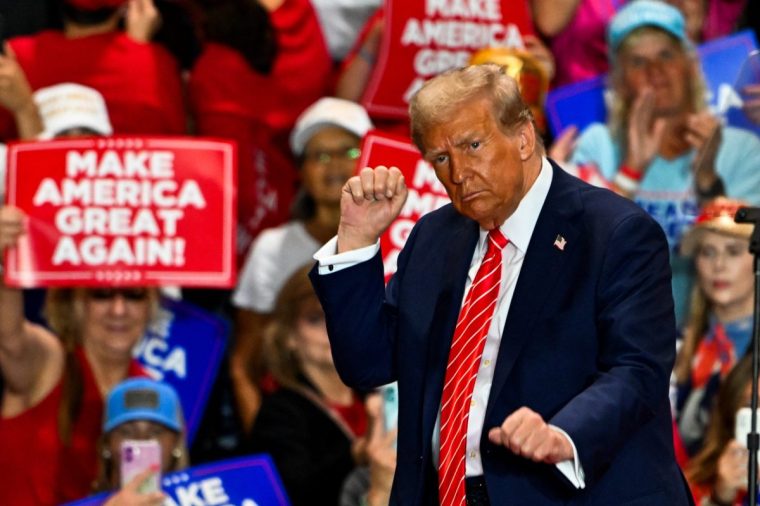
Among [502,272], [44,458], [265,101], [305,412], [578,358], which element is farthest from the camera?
[265,101]

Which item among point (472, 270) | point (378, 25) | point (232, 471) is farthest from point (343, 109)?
point (472, 270)

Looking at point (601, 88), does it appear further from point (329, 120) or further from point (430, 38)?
point (329, 120)

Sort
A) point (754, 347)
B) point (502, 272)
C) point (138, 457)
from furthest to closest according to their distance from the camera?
point (138, 457) < point (754, 347) < point (502, 272)

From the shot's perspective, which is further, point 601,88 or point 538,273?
point 601,88

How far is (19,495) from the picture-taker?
16.6 feet

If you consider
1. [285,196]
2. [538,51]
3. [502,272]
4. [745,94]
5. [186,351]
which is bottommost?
[186,351]

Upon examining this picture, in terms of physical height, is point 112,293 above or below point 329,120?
below

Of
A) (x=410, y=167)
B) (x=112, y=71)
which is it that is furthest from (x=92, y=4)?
(x=410, y=167)

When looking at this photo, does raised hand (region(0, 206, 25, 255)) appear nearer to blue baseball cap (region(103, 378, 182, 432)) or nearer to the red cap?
blue baseball cap (region(103, 378, 182, 432))

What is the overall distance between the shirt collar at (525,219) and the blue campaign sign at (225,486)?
1.86 m

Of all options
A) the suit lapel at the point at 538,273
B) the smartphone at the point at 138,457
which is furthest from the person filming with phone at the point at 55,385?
the suit lapel at the point at 538,273

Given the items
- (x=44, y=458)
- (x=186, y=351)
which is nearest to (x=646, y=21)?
A: (x=186, y=351)

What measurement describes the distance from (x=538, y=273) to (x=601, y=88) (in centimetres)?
321

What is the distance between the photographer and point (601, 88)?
6.01 metres
